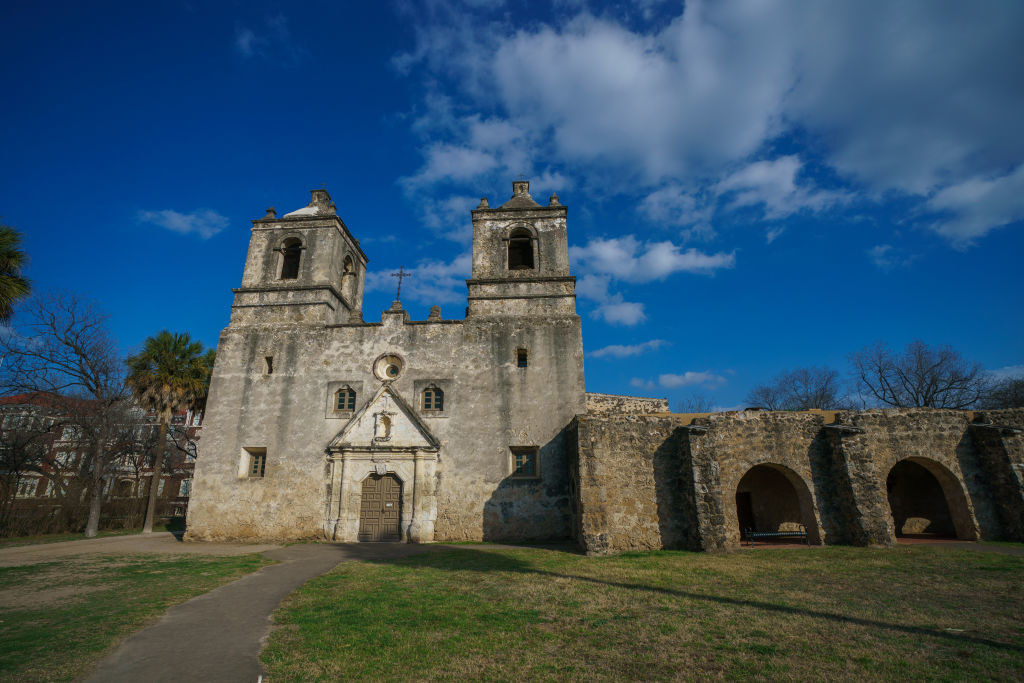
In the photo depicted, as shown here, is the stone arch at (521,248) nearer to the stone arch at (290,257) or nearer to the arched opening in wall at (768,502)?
the stone arch at (290,257)

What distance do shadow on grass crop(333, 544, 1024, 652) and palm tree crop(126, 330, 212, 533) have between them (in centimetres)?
1232

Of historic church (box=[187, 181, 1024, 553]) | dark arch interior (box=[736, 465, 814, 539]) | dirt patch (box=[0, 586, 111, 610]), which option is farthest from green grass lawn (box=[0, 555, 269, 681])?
dark arch interior (box=[736, 465, 814, 539])

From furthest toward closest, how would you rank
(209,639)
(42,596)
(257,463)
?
(257,463)
(42,596)
(209,639)

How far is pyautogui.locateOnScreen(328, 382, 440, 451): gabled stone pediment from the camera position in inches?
685

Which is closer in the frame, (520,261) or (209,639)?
(209,639)

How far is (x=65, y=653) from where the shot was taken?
18.0 feet

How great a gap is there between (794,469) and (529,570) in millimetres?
8755

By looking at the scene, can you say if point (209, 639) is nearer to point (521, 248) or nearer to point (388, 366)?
point (388, 366)

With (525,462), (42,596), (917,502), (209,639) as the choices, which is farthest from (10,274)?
(917,502)

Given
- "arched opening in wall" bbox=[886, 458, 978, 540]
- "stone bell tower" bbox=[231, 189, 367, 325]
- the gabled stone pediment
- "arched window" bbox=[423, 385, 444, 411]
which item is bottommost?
"arched opening in wall" bbox=[886, 458, 978, 540]

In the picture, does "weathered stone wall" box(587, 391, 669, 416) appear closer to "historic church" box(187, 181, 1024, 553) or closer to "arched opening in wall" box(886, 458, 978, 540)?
"historic church" box(187, 181, 1024, 553)

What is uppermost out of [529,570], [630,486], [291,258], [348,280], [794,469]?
[291,258]

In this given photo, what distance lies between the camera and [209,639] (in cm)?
623

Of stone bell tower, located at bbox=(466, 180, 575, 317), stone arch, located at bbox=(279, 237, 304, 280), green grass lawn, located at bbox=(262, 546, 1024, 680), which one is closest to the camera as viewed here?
green grass lawn, located at bbox=(262, 546, 1024, 680)
